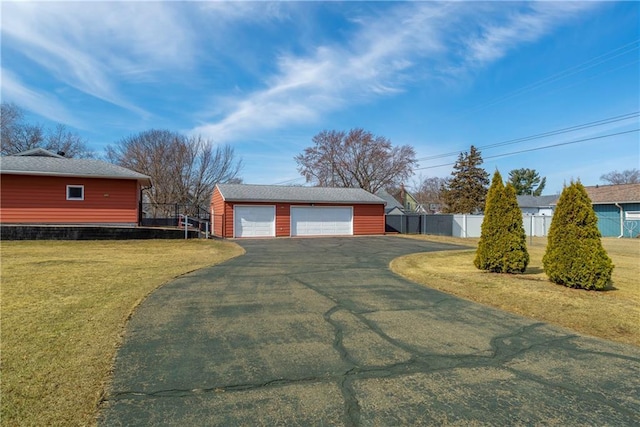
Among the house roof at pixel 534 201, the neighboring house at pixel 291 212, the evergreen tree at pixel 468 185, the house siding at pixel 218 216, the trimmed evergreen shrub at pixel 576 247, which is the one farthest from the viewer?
the house roof at pixel 534 201

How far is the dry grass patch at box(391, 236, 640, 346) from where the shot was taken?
4709mm

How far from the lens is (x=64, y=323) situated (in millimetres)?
4219

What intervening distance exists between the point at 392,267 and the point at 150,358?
7.08m

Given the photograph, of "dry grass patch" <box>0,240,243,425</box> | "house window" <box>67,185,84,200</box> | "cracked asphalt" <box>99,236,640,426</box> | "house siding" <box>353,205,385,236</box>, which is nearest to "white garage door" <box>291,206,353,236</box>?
"house siding" <box>353,205,385,236</box>

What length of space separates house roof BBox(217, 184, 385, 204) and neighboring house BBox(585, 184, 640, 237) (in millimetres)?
16346

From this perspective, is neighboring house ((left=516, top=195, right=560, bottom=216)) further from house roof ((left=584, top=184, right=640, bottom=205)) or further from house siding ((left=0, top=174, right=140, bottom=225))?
house siding ((left=0, top=174, right=140, bottom=225))

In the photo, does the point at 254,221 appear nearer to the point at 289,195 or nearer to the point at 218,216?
the point at 218,216

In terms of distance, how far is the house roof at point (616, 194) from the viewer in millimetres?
24319

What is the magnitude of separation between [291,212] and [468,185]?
71.2ft

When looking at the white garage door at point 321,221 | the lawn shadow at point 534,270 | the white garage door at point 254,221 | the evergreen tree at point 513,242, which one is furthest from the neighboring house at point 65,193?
Result: the lawn shadow at point 534,270

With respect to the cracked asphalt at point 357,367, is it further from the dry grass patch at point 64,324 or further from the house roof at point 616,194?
the house roof at point 616,194

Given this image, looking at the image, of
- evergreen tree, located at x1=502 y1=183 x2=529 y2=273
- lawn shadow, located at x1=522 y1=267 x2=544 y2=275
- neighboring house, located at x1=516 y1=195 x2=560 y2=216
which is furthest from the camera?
neighboring house, located at x1=516 y1=195 x2=560 y2=216

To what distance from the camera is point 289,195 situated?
75.2ft

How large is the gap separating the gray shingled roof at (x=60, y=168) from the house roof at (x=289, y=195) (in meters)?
5.45
